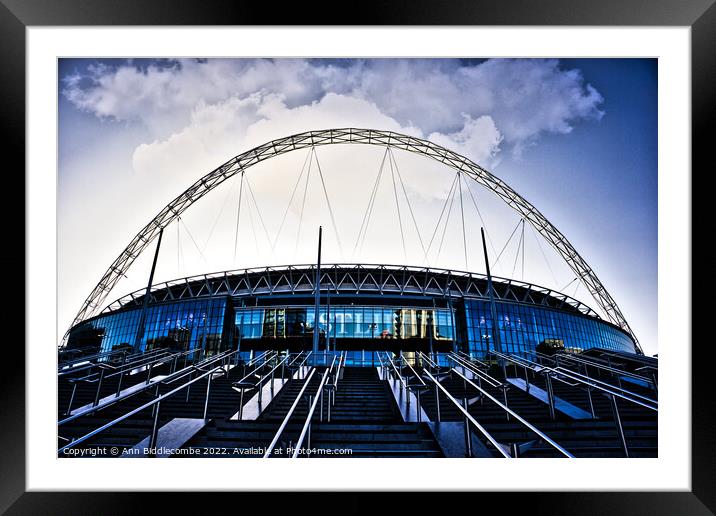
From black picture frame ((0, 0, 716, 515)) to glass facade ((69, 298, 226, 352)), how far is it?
2599 cm

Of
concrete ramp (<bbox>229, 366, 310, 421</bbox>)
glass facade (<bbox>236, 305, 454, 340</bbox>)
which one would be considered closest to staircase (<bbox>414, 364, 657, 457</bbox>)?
concrete ramp (<bbox>229, 366, 310, 421</bbox>)

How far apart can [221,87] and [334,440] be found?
17.3 ft

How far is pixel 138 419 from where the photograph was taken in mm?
4660

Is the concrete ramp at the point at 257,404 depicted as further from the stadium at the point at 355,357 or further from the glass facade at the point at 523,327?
the glass facade at the point at 523,327

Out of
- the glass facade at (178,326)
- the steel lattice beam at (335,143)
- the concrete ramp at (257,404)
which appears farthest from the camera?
the glass facade at (178,326)

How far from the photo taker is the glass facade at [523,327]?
2803cm

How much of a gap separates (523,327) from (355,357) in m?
14.9

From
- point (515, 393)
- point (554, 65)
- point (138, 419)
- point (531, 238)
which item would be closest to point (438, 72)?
point (554, 65)

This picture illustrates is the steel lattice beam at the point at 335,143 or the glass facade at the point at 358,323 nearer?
the steel lattice beam at the point at 335,143

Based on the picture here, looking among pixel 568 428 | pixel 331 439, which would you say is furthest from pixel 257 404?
pixel 568 428

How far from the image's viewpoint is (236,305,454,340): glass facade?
25.7 metres

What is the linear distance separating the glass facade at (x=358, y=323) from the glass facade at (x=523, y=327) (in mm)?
2914
